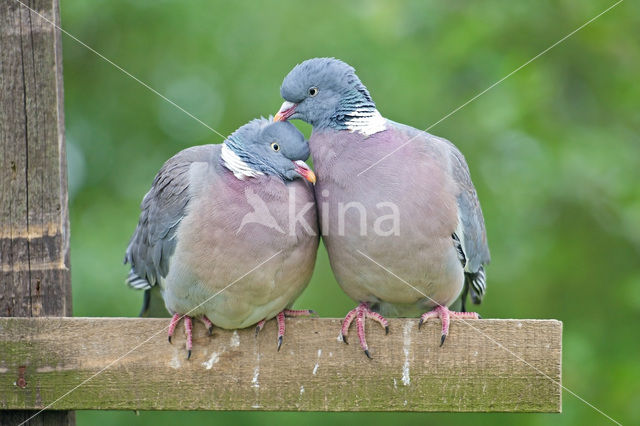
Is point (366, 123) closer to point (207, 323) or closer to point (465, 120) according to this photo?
point (207, 323)

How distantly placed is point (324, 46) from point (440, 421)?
2853mm

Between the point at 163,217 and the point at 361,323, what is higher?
the point at 163,217

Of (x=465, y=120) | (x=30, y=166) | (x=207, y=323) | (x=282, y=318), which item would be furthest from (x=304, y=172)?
(x=465, y=120)

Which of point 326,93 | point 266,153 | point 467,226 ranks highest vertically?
point 326,93

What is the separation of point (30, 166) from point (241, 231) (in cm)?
82

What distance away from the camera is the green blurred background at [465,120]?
5.20 meters

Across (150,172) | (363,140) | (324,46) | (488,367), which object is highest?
(324,46)

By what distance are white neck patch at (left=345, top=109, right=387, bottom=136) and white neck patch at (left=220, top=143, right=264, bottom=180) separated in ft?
1.58

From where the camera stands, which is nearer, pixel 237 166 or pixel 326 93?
pixel 237 166

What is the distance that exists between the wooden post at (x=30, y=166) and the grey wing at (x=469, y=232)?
5.44 feet

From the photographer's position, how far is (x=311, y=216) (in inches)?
127

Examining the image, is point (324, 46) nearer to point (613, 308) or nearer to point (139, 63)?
point (139, 63)

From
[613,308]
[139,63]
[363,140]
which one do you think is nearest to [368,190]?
[363,140]

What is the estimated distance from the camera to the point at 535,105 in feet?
17.3
